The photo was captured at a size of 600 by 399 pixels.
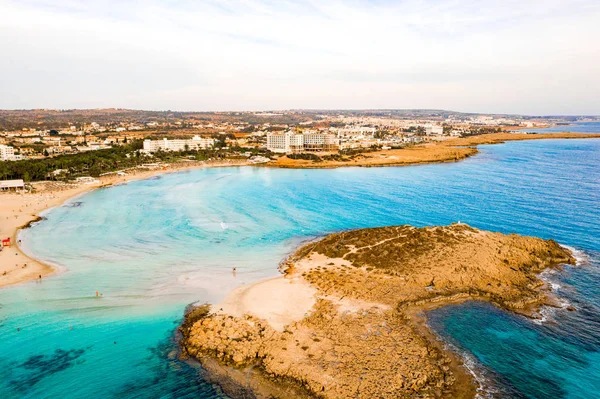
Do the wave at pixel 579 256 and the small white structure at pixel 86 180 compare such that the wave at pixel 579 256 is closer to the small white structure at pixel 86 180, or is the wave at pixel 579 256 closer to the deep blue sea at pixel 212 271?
the deep blue sea at pixel 212 271

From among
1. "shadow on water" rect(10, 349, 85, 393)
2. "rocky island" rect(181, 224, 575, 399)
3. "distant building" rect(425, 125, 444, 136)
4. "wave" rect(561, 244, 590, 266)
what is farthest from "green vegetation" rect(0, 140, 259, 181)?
"distant building" rect(425, 125, 444, 136)

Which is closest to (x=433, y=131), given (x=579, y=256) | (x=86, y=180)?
(x=86, y=180)

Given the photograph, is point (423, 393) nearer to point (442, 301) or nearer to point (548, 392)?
point (548, 392)

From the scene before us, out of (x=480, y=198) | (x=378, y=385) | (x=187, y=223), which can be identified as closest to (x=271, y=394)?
(x=378, y=385)

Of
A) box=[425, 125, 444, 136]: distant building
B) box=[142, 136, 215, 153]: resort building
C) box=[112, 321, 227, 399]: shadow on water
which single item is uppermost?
box=[425, 125, 444, 136]: distant building

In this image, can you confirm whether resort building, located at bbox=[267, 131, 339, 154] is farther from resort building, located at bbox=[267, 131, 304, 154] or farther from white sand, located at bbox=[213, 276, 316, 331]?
white sand, located at bbox=[213, 276, 316, 331]

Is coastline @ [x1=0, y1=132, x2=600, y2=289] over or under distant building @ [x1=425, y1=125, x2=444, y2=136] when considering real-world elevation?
under
